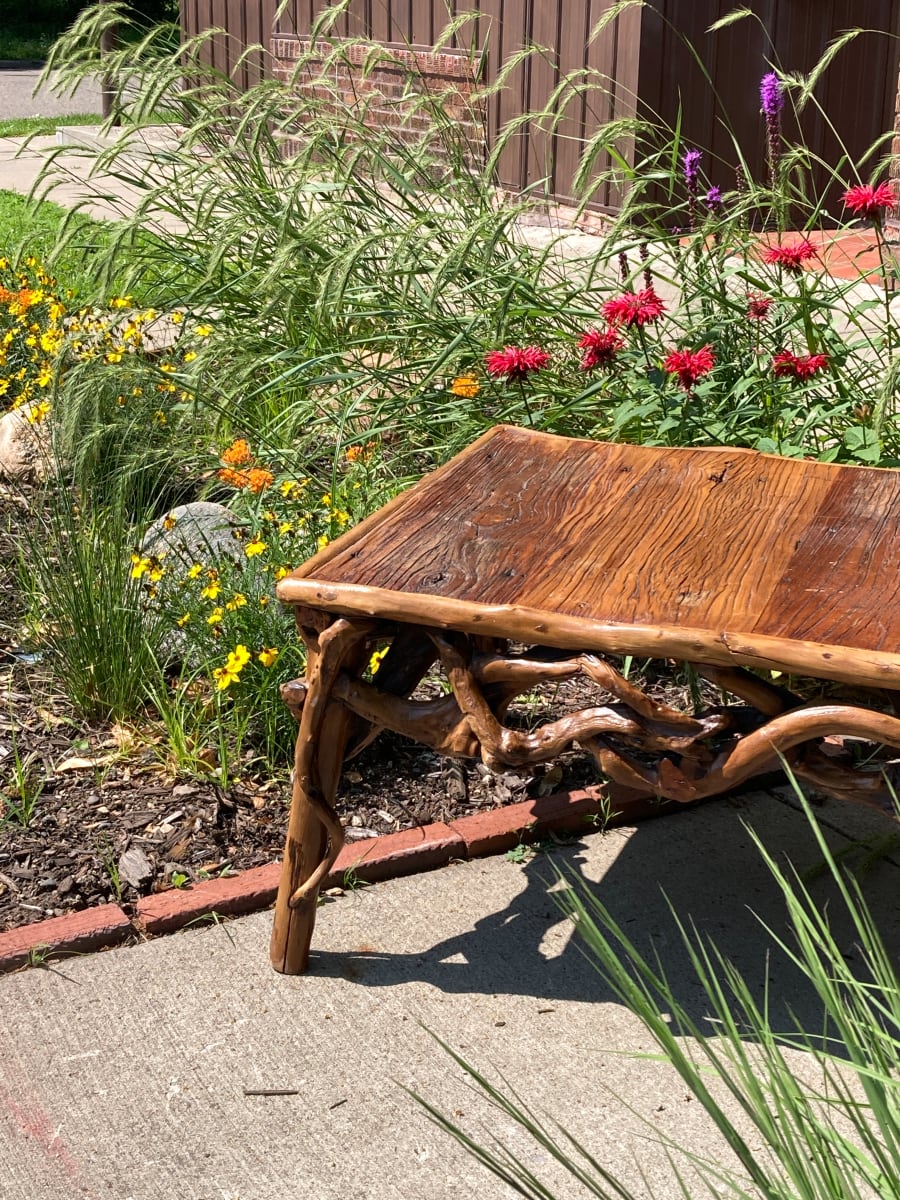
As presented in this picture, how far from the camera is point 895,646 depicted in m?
2.12

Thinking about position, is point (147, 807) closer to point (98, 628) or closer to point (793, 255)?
point (98, 628)

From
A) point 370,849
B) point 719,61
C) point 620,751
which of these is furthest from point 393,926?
point 719,61

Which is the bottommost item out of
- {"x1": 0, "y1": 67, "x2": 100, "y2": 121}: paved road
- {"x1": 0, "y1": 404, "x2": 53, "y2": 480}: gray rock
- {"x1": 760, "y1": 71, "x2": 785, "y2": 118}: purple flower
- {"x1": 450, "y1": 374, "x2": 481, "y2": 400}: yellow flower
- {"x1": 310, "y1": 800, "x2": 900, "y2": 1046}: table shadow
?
{"x1": 0, "y1": 67, "x2": 100, "y2": 121}: paved road

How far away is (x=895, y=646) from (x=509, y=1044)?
0.98 meters

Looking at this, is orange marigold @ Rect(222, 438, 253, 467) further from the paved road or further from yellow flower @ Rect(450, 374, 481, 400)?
the paved road

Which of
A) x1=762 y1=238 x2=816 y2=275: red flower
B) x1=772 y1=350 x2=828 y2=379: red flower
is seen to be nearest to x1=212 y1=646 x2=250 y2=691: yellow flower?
x1=772 y1=350 x2=828 y2=379: red flower

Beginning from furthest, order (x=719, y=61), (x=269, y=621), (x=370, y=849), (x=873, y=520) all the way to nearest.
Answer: (x=719, y=61)
(x=269, y=621)
(x=370, y=849)
(x=873, y=520)

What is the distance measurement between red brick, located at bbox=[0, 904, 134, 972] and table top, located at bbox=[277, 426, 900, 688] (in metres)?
0.84

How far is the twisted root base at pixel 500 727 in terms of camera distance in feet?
7.33

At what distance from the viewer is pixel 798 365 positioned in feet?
10.7

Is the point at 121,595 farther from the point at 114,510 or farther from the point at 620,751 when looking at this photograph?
the point at 620,751

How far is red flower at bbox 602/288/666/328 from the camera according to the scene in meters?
3.23

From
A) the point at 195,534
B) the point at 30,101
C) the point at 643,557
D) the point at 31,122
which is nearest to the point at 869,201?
the point at 643,557

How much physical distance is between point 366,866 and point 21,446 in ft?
8.12
